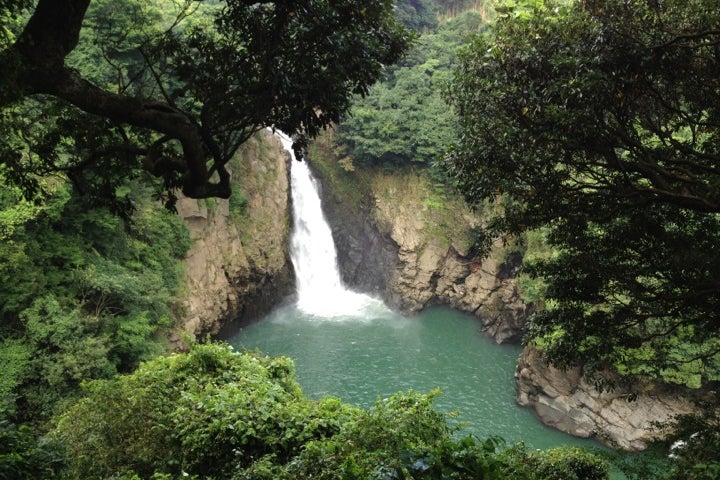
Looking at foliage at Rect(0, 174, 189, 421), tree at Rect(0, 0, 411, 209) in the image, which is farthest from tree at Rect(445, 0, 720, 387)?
foliage at Rect(0, 174, 189, 421)

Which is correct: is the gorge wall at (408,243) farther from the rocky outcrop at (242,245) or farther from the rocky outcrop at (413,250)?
the rocky outcrop at (242,245)

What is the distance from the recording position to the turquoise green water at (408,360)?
18.2m

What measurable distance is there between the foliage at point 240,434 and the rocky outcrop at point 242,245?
10.3 metres

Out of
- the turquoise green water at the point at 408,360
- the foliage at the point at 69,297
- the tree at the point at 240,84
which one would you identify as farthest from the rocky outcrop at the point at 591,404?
the foliage at the point at 69,297

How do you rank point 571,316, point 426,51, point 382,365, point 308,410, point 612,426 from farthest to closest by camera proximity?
1. point 426,51
2. point 382,365
3. point 612,426
4. point 571,316
5. point 308,410

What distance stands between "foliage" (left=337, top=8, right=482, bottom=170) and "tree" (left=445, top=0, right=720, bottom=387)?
63.4ft

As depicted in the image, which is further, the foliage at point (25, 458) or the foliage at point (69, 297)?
the foliage at point (69, 297)

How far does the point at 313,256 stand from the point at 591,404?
16.8 metres

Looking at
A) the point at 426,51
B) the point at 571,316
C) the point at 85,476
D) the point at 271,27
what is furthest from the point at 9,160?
the point at 426,51

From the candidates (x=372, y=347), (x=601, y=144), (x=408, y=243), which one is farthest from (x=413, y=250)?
(x=601, y=144)

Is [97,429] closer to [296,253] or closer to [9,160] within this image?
[9,160]

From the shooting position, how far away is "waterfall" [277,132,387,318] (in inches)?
1107

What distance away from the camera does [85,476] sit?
7.41m

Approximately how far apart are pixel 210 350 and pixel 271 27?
264 inches
